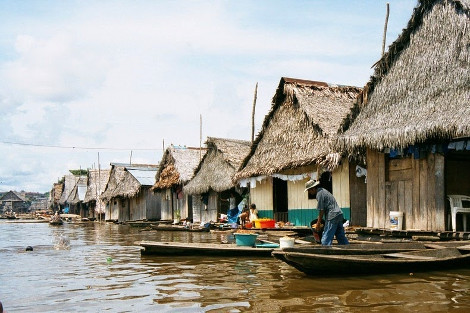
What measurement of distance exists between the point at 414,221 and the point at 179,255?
5135 millimetres

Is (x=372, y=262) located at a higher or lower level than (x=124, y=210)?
higher

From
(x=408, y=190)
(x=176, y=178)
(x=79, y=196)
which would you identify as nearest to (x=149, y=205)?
(x=176, y=178)

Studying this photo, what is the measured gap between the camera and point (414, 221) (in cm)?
1107

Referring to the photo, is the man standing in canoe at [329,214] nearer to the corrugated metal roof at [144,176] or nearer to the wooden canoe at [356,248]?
the wooden canoe at [356,248]

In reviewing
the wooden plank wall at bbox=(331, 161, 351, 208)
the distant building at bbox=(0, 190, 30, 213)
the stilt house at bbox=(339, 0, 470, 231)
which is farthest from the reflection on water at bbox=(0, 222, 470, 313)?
the distant building at bbox=(0, 190, 30, 213)

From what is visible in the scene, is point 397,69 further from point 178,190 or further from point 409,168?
point 178,190

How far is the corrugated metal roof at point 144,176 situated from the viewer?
108ft

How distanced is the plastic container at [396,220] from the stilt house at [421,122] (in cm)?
11

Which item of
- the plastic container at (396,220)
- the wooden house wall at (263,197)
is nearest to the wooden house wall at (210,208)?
the wooden house wall at (263,197)

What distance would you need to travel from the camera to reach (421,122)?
1033cm

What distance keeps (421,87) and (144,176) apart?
25.0m

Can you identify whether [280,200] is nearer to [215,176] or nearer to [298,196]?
[298,196]

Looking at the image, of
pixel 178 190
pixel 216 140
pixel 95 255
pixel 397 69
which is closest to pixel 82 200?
pixel 178 190

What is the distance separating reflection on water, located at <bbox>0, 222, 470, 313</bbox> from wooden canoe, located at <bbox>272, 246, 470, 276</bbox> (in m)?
→ 0.13
